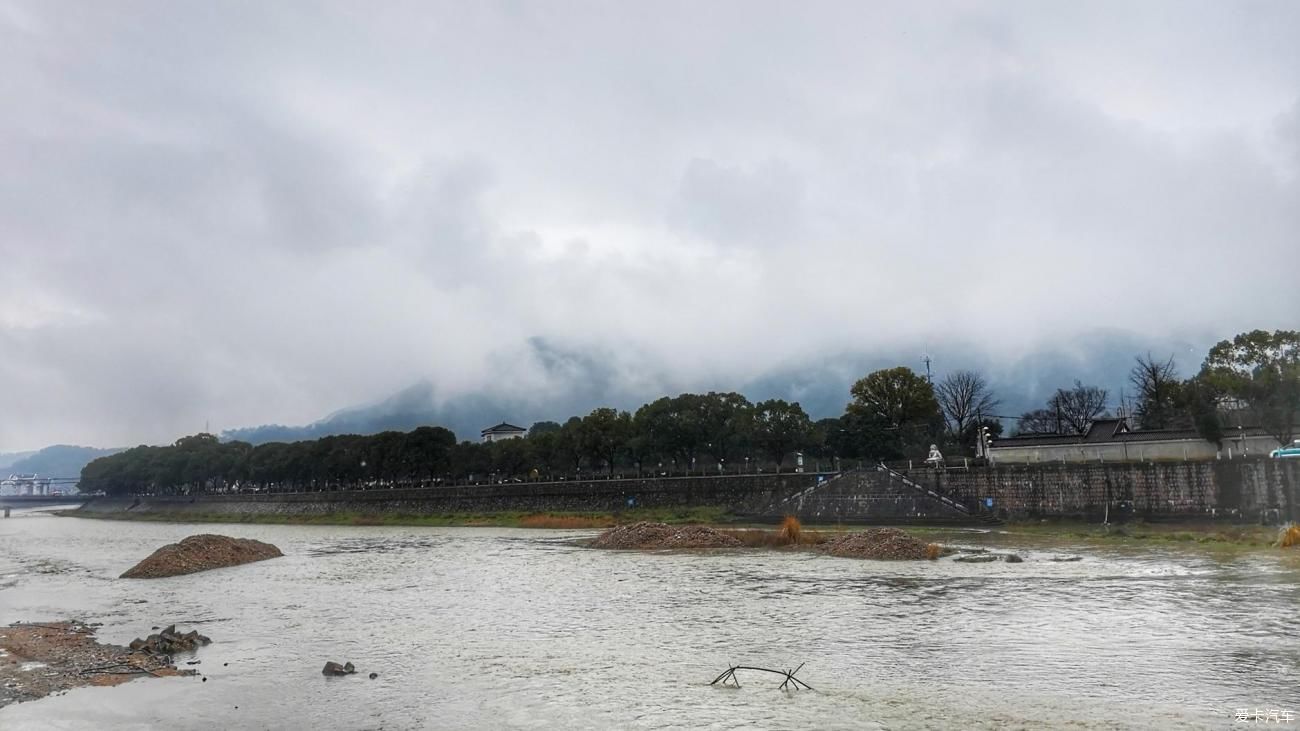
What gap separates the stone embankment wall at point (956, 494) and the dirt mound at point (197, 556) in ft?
140

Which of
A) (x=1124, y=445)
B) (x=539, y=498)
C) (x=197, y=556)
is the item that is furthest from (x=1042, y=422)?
(x=197, y=556)

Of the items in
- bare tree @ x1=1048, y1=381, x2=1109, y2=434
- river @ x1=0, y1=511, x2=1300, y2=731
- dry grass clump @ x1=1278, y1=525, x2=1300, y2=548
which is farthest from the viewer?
bare tree @ x1=1048, y1=381, x2=1109, y2=434

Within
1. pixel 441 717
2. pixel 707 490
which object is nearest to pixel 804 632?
pixel 441 717

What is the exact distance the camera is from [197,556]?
4350 cm

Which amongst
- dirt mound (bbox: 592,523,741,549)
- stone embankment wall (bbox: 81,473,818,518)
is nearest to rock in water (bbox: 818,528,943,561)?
dirt mound (bbox: 592,523,741,549)

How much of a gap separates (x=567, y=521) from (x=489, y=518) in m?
15.9

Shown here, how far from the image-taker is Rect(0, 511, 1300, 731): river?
14.5 m

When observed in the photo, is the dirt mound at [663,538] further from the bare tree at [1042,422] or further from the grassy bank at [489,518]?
the bare tree at [1042,422]

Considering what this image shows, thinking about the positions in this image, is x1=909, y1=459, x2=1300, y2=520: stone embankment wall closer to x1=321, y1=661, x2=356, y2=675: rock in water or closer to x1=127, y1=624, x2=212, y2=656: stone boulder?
x1=321, y1=661, x2=356, y2=675: rock in water

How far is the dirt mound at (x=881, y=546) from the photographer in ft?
131

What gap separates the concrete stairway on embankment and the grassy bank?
9.59 meters

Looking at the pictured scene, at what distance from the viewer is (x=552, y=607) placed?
27.6 m

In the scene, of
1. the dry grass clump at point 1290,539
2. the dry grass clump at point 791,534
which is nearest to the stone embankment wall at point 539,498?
the dry grass clump at point 791,534

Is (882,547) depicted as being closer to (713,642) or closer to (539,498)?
(713,642)
